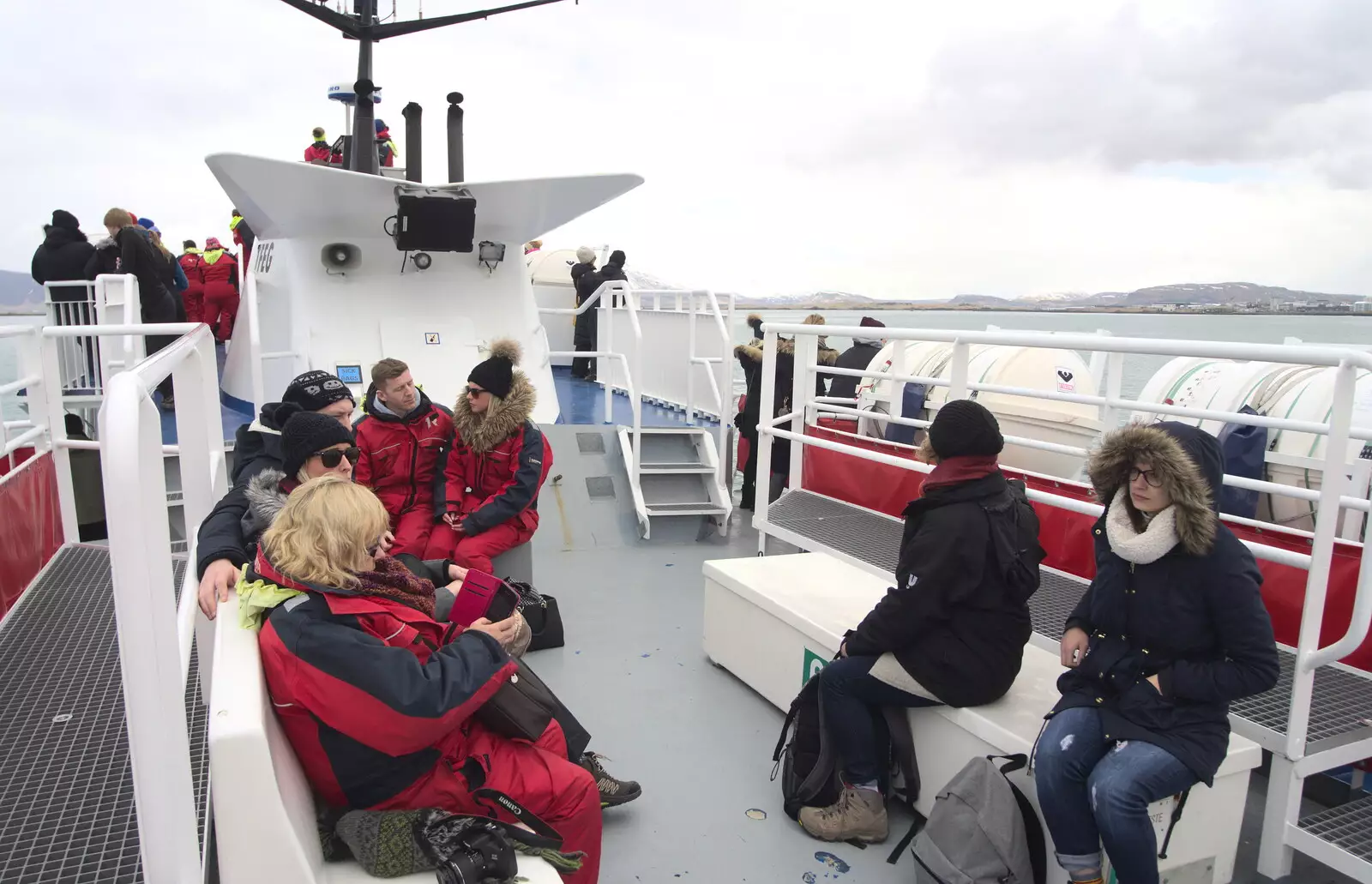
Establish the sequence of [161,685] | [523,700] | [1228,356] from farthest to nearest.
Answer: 1. [1228,356]
2. [523,700]
3. [161,685]

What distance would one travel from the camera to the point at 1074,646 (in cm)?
263

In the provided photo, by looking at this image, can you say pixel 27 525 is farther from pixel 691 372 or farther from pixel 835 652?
pixel 691 372

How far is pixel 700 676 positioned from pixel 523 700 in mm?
1999

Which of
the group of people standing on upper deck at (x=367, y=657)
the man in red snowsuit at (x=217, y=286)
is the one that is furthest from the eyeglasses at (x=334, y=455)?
the man in red snowsuit at (x=217, y=286)

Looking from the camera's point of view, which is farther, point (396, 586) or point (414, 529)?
point (414, 529)

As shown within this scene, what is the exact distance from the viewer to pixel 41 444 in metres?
4.27

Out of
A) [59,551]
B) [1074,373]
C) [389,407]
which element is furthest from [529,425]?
[1074,373]

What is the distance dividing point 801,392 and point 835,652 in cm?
260

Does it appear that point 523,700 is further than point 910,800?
No

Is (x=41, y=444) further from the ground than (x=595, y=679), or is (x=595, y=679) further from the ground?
(x=41, y=444)

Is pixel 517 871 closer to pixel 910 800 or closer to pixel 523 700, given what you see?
pixel 523 700

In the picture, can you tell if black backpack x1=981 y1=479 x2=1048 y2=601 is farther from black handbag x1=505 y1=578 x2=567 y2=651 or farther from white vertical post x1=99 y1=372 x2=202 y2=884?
black handbag x1=505 y1=578 x2=567 y2=651

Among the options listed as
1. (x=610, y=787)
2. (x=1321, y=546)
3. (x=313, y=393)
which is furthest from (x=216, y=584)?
(x=1321, y=546)

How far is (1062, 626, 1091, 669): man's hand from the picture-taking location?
263 centimetres
